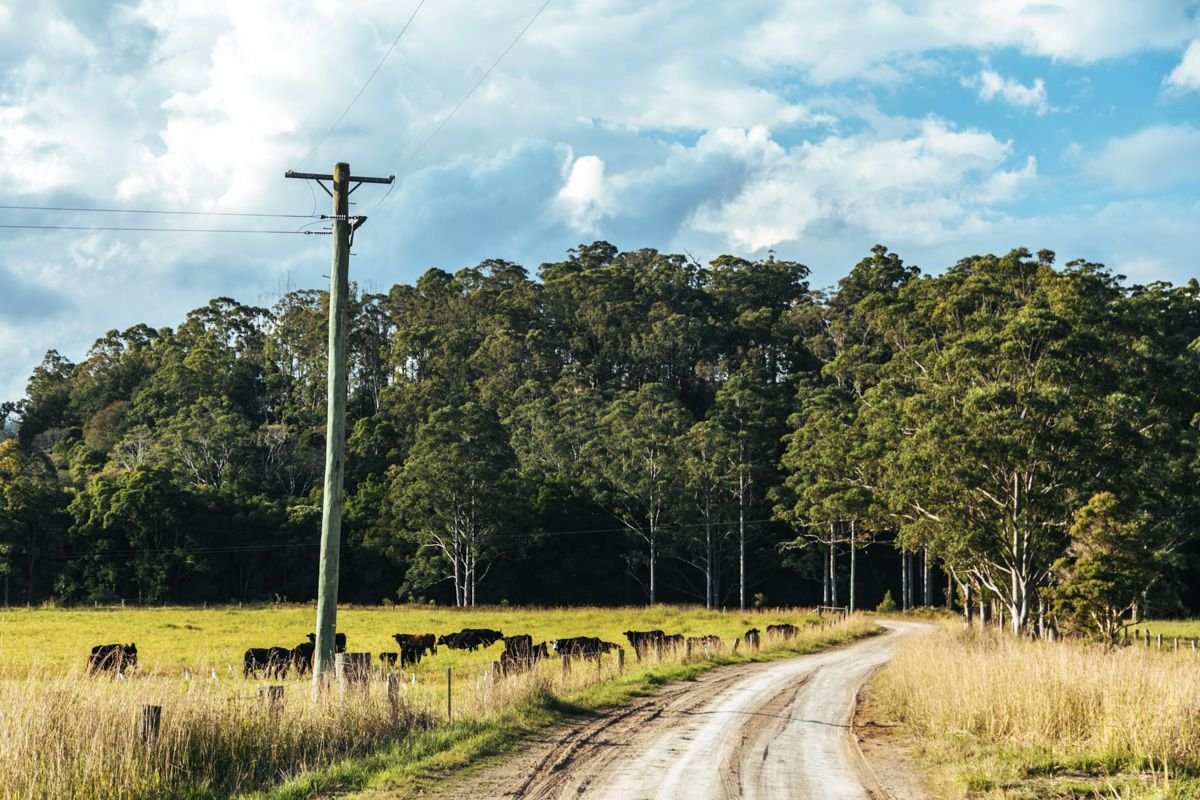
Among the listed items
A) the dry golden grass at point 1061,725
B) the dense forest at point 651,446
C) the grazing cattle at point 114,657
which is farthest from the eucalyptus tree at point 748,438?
the dry golden grass at point 1061,725

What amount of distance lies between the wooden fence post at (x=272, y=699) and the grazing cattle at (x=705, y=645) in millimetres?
16736

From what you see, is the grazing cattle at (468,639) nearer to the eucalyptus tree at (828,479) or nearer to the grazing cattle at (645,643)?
the grazing cattle at (645,643)

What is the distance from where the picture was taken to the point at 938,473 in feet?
112

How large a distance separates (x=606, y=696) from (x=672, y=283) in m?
97.8

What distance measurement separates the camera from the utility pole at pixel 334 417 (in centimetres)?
1562

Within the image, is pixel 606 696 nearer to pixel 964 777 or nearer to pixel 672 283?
pixel 964 777

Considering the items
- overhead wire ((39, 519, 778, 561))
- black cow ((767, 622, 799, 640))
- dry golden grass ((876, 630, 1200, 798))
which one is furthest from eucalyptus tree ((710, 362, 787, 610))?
dry golden grass ((876, 630, 1200, 798))

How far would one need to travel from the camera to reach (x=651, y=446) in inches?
3036

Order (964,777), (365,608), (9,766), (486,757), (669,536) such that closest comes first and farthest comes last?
(9,766) → (964,777) → (486,757) → (365,608) → (669,536)

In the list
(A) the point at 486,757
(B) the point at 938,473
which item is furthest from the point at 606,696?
(B) the point at 938,473

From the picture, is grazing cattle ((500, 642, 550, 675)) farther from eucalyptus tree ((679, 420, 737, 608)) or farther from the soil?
eucalyptus tree ((679, 420, 737, 608))

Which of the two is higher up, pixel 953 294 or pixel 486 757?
pixel 953 294

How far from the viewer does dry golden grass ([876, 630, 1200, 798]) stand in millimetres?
11609

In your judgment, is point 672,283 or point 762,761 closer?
point 762,761
